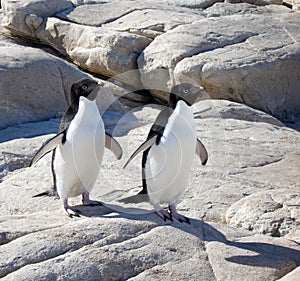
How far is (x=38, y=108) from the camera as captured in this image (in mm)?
7992

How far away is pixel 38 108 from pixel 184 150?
3.89 meters

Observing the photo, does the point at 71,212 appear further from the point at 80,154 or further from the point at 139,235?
the point at 139,235

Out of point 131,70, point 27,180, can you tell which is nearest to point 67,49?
point 131,70

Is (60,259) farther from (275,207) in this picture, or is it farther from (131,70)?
(131,70)

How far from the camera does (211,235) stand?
4.22 meters

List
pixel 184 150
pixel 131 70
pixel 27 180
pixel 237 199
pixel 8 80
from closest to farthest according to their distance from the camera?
1. pixel 184 150
2. pixel 237 199
3. pixel 27 180
4. pixel 8 80
5. pixel 131 70

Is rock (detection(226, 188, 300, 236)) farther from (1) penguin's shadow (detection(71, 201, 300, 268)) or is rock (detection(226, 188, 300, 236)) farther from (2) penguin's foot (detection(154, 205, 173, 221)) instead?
(2) penguin's foot (detection(154, 205, 173, 221))

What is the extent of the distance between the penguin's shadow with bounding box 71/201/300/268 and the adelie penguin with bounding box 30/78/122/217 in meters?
0.16

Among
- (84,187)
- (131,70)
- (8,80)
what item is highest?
(84,187)

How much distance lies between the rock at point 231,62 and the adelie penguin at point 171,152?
485 centimetres

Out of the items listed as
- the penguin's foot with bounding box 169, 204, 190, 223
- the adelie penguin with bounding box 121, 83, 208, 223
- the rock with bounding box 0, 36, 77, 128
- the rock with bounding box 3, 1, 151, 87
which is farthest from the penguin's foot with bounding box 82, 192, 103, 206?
the rock with bounding box 3, 1, 151, 87

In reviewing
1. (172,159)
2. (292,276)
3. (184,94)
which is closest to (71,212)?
(172,159)

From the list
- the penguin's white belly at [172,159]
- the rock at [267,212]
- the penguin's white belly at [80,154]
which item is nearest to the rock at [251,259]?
the penguin's white belly at [172,159]

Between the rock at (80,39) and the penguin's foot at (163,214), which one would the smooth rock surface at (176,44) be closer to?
the rock at (80,39)
